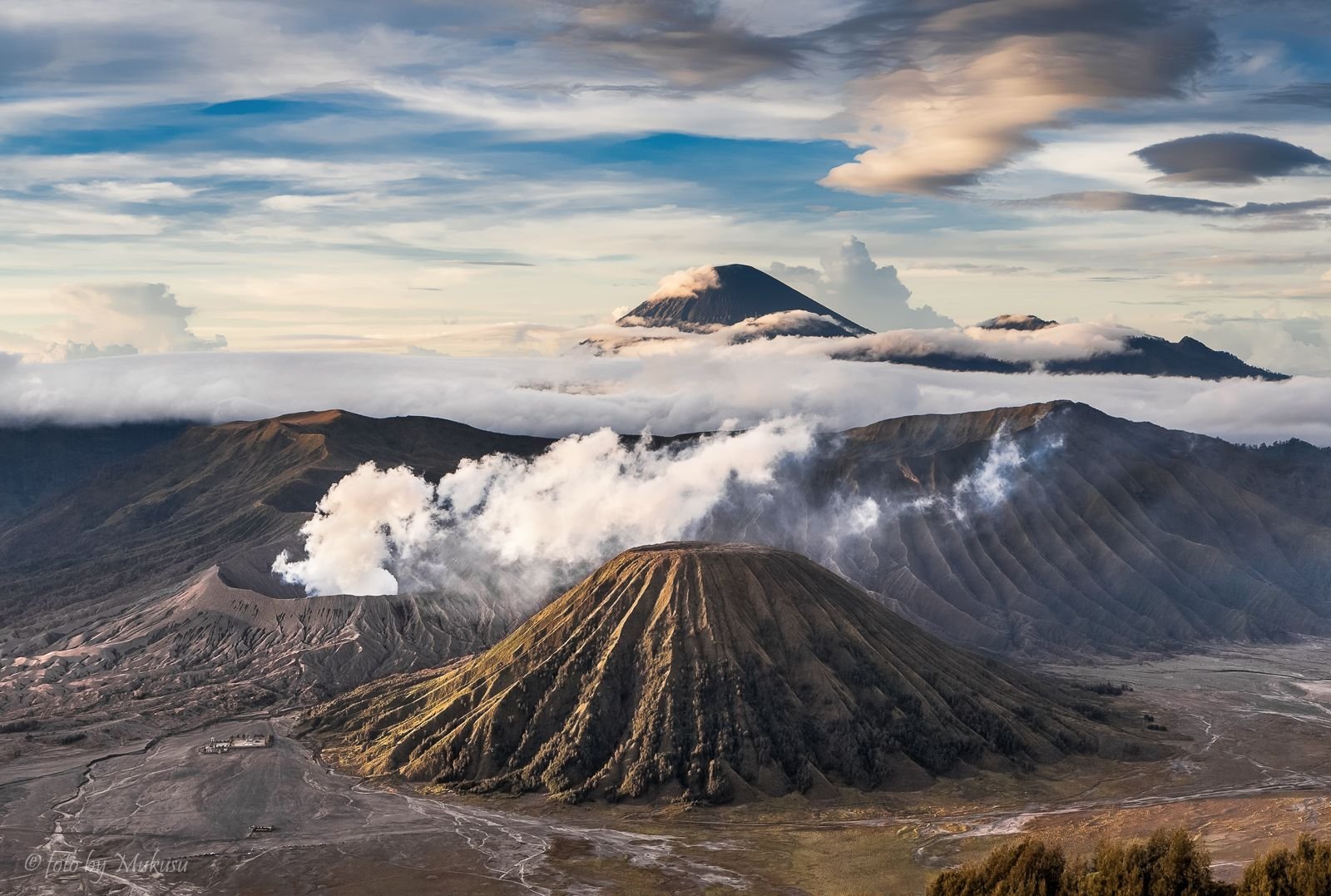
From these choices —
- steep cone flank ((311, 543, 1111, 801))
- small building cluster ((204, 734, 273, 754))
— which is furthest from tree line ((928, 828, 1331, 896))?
small building cluster ((204, 734, 273, 754))

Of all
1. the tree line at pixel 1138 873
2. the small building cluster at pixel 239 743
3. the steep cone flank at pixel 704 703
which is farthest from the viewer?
the small building cluster at pixel 239 743

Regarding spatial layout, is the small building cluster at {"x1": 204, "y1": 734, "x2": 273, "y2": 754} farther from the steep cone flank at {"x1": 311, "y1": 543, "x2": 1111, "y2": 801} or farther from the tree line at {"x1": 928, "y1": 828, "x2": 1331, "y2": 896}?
the tree line at {"x1": 928, "y1": 828, "x2": 1331, "y2": 896}

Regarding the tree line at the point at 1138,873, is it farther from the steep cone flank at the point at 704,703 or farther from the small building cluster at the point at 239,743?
the small building cluster at the point at 239,743

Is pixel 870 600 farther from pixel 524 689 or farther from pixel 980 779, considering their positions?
pixel 524 689

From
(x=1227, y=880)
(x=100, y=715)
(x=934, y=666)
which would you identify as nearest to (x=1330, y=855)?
(x=1227, y=880)

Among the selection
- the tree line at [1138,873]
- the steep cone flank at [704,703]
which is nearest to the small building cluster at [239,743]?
the steep cone flank at [704,703]
